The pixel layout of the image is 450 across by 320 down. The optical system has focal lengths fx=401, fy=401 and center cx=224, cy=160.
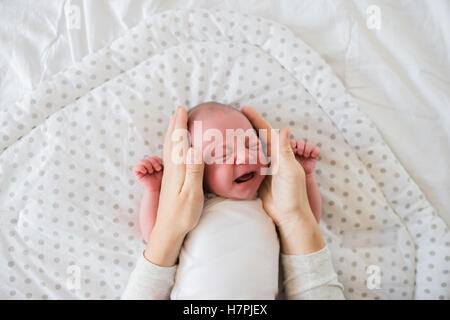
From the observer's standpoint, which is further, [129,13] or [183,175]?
[129,13]

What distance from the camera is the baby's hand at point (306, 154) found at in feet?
3.62

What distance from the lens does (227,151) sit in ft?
3.38

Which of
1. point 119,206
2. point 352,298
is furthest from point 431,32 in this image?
point 119,206

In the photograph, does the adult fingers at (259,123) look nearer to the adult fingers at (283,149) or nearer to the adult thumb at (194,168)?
the adult fingers at (283,149)

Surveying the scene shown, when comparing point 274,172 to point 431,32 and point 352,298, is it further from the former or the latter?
point 431,32

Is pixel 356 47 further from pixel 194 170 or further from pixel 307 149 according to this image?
pixel 194 170

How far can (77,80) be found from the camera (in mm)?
1171

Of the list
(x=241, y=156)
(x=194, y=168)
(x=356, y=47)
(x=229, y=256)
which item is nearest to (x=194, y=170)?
(x=194, y=168)

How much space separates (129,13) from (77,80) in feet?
0.87

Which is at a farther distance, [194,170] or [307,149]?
[307,149]

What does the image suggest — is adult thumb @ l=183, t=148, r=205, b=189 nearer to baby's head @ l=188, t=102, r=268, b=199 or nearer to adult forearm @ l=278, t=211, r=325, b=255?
baby's head @ l=188, t=102, r=268, b=199

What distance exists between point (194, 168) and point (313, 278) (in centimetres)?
40

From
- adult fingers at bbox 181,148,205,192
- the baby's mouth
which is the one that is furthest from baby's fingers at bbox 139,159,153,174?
the baby's mouth

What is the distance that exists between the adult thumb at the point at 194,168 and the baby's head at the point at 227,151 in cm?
5
